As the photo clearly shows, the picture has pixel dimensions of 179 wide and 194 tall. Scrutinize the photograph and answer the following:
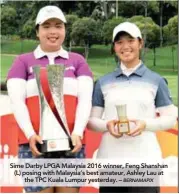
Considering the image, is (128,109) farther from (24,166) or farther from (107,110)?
(24,166)

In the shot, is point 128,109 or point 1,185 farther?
point 1,185

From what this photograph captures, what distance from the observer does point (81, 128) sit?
140 centimetres

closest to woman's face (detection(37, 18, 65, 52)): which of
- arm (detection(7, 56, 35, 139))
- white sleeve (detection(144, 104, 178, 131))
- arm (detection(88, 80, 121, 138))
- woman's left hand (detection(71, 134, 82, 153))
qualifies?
arm (detection(7, 56, 35, 139))

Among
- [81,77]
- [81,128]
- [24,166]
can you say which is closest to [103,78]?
[81,77]

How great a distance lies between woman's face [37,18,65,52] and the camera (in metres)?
1.42

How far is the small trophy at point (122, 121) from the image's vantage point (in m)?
1.39

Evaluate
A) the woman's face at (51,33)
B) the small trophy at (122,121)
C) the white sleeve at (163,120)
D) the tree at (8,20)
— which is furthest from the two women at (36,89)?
the tree at (8,20)

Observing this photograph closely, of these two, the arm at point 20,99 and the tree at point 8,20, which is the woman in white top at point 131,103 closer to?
the arm at point 20,99

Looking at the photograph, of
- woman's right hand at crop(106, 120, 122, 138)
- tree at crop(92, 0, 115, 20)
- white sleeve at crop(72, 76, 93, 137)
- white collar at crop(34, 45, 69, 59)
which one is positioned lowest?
woman's right hand at crop(106, 120, 122, 138)

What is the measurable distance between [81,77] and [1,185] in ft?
2.82

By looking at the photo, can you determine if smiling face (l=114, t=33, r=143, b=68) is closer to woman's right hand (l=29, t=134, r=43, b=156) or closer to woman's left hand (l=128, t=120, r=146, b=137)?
woman's left hand (l=128, t=120, r=146, b=137)

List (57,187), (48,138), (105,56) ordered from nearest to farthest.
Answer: (48,138), (57,187), (105,56)

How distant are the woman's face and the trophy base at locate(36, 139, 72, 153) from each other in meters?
0.33

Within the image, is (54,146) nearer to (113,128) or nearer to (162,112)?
(113,128)
